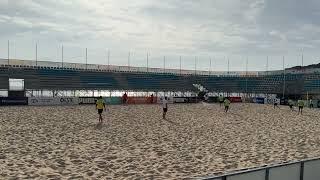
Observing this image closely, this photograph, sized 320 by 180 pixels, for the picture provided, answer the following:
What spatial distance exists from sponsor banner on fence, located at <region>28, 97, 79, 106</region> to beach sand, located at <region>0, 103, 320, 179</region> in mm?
16232

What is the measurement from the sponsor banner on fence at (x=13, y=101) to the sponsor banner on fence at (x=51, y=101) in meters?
0.45

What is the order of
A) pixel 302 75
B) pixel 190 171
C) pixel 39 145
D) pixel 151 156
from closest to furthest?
pixel 190 171
pixel 151 156
pixel 39 145
pixel 302 75

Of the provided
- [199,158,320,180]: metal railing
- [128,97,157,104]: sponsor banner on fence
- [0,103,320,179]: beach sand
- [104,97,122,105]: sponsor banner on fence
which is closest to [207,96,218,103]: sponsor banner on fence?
[128,97,157,104]: sponsor banner on fence

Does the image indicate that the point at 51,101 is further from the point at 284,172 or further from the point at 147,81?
the point at 284,172

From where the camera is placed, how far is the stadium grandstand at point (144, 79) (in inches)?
2116

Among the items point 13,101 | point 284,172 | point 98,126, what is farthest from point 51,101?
point 284,172

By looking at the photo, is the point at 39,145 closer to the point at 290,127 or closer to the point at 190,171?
the point at 190,171

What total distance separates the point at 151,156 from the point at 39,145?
12.5 feet

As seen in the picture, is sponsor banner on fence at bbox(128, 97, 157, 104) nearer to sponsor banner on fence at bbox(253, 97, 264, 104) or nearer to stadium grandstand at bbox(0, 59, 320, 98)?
stadium grandstand at bbox(0, 59, 320, 98)

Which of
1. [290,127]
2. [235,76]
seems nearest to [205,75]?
[235,76]

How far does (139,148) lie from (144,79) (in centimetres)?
5168

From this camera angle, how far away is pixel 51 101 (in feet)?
128

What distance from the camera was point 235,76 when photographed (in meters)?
76.3

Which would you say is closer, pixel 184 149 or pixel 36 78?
pixel 184 149
